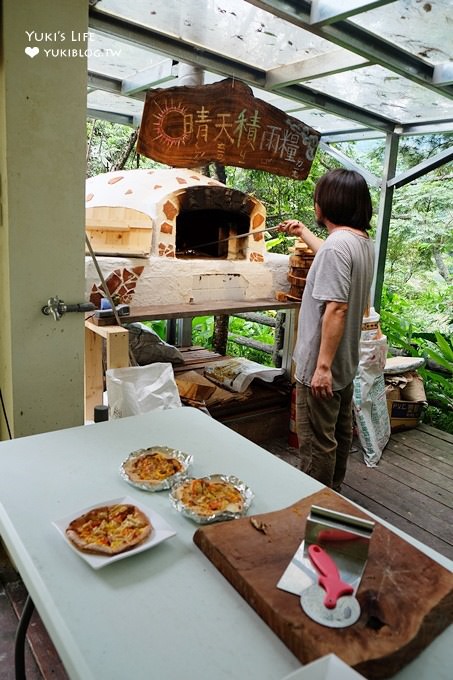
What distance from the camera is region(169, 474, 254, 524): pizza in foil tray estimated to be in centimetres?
117

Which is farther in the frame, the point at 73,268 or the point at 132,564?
the point at 73,268

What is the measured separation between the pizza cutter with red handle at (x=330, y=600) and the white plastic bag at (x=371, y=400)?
2.76 m

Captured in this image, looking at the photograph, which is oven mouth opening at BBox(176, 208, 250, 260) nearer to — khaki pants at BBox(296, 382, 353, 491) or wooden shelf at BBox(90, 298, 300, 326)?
wooden shelf at BBox(90, 298, 300, 326)

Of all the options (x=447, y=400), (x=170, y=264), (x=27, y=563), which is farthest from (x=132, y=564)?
(x=447, y=400)

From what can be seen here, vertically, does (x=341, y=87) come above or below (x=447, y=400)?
above

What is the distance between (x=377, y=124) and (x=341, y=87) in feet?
2.98

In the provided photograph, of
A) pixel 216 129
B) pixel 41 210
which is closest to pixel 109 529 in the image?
pixel 41 210

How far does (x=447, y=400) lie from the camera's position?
463 cm

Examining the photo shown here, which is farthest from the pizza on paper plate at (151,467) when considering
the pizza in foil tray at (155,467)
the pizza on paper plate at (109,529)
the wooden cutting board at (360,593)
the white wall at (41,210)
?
the white wall at (41,210)

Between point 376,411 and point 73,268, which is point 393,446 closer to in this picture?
point 376,411

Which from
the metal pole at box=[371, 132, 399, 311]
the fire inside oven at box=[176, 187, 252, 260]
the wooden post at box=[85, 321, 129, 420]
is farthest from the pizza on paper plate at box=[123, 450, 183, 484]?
the metal pole at box=[371, 132, 399, 311]

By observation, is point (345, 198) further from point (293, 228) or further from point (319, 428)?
point (319, 428)

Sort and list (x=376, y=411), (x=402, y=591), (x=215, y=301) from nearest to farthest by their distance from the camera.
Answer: (x=402, y=591), (x=215, y=301), (x=376, y=411)

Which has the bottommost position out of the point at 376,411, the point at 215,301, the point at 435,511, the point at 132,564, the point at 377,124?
the point at 435,511
